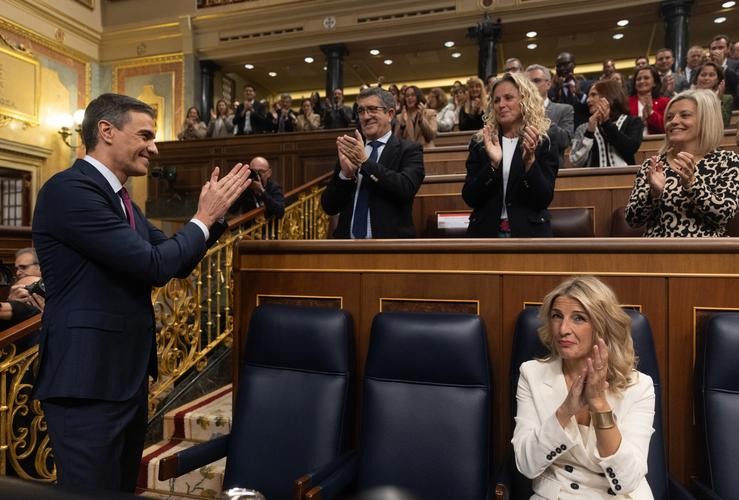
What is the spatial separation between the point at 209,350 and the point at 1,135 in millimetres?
6196

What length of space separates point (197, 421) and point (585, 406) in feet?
5.97

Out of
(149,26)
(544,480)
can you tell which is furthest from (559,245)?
(149,26)

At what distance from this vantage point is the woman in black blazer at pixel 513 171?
191cm

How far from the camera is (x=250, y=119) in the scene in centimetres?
696

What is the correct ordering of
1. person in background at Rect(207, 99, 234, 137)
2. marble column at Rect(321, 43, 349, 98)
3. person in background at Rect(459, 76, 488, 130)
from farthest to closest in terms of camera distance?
1. marble column at Rect(321, 43, 349, 98)
2. person in background at Rect(207, 99, 234, 137)
3. person in background at Rect(459, 76, 488, 130)

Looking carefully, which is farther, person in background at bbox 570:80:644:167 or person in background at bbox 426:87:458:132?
person in background at bbox 426:87:458:132

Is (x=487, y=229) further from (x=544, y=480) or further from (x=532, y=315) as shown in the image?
(x=544, y=480)

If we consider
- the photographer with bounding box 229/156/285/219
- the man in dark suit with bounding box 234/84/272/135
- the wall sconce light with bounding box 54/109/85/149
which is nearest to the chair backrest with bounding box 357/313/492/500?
the photographer with bounding box 229/156/285/219

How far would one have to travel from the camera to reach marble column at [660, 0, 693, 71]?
22.5 feet

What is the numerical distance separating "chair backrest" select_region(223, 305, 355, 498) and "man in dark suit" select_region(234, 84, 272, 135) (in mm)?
5551

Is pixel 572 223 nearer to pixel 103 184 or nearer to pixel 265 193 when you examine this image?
pixel 265 193

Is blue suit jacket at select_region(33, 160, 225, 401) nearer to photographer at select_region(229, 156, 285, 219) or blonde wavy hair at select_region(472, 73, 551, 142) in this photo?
blonde wavy hair at select_region(472, 73, 551, 142)

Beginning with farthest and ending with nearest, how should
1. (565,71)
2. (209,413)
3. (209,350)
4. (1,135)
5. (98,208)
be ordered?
(1,135) → (565,71) → (209,350) → (209,413) → (98,208)

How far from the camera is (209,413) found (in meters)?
2.48
